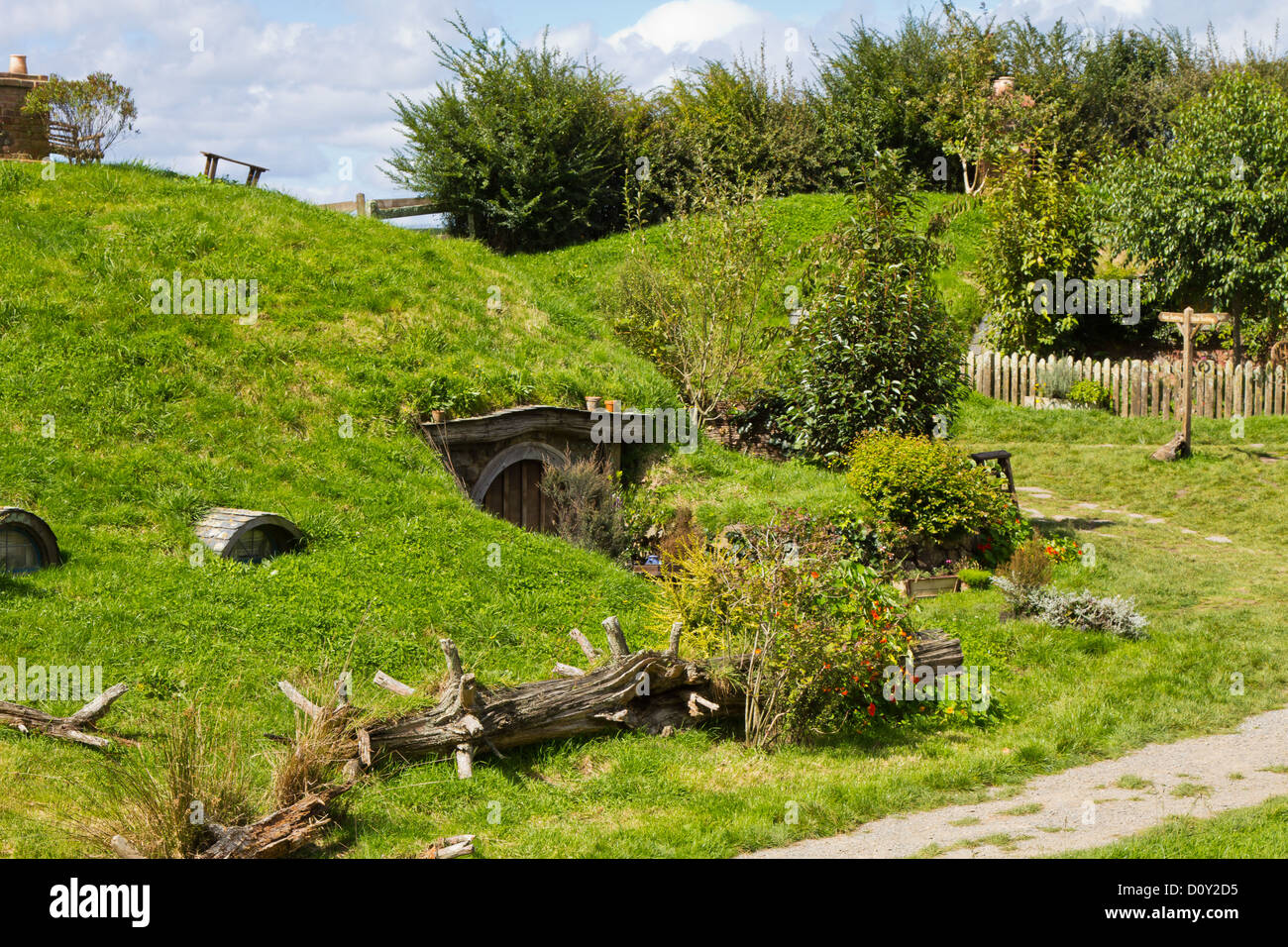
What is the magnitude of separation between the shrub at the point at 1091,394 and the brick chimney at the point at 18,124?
22.0m

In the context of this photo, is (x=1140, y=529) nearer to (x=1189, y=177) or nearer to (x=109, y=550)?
(x=1189, y=177)

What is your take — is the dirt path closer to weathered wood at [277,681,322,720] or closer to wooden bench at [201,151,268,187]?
weathered wood at [277,681,322,720]

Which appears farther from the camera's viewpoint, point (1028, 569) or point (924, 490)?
point (924, 490)

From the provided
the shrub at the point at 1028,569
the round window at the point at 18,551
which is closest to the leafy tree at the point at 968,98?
the shrub at the point at 1028,569

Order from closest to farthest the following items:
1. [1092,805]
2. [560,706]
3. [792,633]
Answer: [1092,805] < [560,706] < [792,633]

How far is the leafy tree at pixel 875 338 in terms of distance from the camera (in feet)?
54.6

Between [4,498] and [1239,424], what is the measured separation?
2248cm

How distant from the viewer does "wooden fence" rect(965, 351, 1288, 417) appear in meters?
24.3

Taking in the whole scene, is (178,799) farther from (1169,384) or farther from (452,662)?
(1169,384)

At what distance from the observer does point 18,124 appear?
2067 cm

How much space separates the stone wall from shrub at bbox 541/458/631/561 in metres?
13.4

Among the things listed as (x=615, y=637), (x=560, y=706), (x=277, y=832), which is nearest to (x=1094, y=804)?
(x=615, y=637)

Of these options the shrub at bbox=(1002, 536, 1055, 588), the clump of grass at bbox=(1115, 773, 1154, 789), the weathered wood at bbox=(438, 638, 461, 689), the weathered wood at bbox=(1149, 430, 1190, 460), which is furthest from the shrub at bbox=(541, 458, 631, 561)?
the weathered wood at bbox=(1149, 430, 1190, 460)

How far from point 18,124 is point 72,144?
3.11ft
